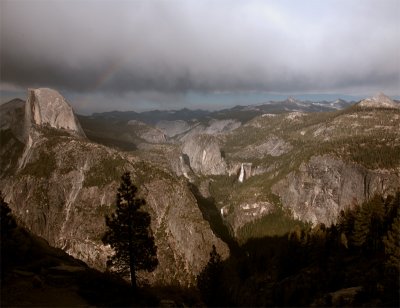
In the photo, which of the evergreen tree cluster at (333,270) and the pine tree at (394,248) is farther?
the pine tree at (394,248)


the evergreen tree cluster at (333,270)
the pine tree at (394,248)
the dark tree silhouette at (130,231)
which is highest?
the dark tree silhouette at (130,231)

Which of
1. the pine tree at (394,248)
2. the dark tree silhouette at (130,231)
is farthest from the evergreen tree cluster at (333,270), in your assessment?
the dark tree silhouette at (130,231)

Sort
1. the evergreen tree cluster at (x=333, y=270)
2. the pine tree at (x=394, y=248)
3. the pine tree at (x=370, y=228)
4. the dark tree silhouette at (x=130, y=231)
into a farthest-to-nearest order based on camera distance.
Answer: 1. the pine tree at (x=370, y=228)
2. the pine tree at (x=394, y=248)
3. the evergreen tree cluster at (x=333, y=270)
4. the dark tree silhouette at (x=130, y=231)

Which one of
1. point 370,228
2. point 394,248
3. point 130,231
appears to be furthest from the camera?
point 370,228

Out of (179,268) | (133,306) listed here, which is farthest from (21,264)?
(179,268)

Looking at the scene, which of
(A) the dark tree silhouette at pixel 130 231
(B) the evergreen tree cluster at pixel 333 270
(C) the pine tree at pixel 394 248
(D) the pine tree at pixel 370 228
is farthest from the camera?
(D) the pine tree at pixel 370 228

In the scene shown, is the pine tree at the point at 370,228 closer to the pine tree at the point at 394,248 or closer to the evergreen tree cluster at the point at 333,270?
the evergreen tree cluster at the point at 333,270

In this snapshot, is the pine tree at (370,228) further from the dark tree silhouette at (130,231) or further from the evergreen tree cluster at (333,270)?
the dark tree silhouette at (130,231)

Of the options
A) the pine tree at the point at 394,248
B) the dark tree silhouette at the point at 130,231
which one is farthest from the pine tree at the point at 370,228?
the dark tree silhouette at the point at 130,231

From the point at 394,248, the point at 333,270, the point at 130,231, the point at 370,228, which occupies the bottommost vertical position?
the point at 333,270

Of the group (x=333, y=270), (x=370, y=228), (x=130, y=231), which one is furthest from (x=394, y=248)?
(x=130, y=231)

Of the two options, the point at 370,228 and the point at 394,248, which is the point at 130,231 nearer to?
the point at 394,248

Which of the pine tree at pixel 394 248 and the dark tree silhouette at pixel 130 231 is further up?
the dark tree silhouette at pixel 130 231

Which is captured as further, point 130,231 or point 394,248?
point 394,248
